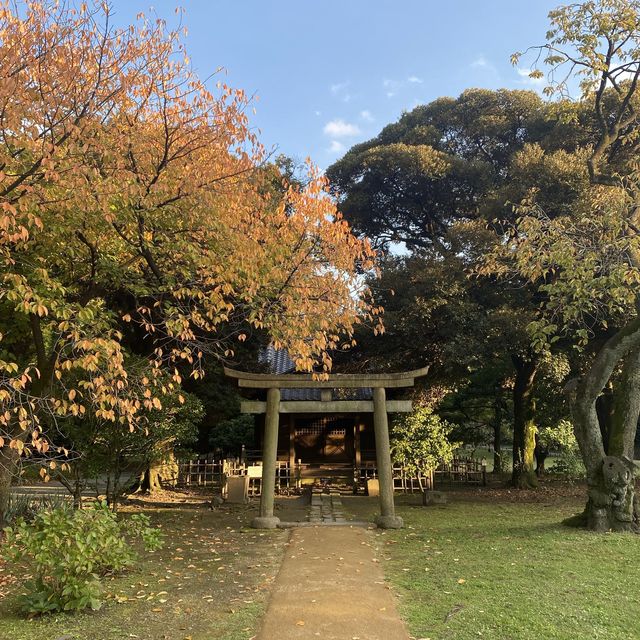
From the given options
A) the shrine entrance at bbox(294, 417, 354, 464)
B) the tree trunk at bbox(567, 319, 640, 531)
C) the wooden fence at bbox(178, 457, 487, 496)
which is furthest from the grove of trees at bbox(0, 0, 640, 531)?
the shrine entrance at bbox(294, 417, 354, 464)

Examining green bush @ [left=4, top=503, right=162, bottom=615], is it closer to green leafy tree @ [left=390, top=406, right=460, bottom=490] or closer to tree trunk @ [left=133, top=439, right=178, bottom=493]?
tree trunk @ [left=133, top=439, right=178, bottom=493]

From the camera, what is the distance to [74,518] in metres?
5.30

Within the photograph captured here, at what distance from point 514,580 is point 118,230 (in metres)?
6.74

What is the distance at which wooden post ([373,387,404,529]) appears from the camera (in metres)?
10.4

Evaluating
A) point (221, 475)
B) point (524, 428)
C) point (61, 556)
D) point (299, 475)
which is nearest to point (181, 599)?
point (61, 556)

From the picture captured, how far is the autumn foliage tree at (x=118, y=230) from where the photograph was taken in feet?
16.9

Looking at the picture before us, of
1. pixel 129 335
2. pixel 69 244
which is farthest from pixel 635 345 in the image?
pixel 129 335

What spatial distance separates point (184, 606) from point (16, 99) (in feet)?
17.8

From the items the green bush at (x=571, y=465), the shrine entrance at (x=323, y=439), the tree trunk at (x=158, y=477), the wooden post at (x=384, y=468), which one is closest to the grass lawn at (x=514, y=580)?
the wooden post at (x=384, y=468)

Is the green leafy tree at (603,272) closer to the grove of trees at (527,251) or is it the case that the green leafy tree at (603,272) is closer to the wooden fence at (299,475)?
the grove of trees at (527,251)

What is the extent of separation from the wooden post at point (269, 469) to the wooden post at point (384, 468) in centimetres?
218

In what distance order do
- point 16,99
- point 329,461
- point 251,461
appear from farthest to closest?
point 329,461 < point 251,461 < point 16,99

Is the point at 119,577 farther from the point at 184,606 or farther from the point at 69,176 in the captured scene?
the point at 69,176

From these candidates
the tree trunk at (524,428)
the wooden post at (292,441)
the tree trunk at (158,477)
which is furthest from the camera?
the wooden post at (292,441)
